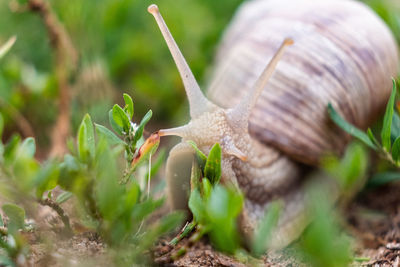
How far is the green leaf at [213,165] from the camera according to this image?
130 centimetres

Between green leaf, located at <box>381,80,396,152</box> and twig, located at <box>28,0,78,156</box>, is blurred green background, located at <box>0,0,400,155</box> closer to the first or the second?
twig, located at <box>28,0,78,156</box>

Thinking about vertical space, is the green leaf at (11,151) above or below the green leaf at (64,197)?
above

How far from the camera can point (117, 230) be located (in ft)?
3.57

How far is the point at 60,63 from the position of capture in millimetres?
2332

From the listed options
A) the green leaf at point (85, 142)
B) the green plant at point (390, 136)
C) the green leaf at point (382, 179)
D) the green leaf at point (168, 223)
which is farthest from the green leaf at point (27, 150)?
the green leaf at point (382, 179)

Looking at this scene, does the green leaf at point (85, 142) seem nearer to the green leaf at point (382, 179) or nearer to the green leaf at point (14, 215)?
the green leaf at point (14, 215)

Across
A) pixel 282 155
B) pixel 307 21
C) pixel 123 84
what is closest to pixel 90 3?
pixel 123 84

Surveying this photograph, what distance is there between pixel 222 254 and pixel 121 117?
58 centimetres

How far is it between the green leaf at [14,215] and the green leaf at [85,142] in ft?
0.72

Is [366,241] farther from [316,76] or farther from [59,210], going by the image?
[59,210]

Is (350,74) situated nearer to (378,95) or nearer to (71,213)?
(378,95)

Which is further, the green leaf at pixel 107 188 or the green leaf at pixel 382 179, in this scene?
the green leaf at pixel 382 179

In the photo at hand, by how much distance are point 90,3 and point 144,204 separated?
2.11 meters

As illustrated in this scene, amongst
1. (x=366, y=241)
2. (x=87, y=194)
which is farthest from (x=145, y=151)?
(x=366, y=241)
